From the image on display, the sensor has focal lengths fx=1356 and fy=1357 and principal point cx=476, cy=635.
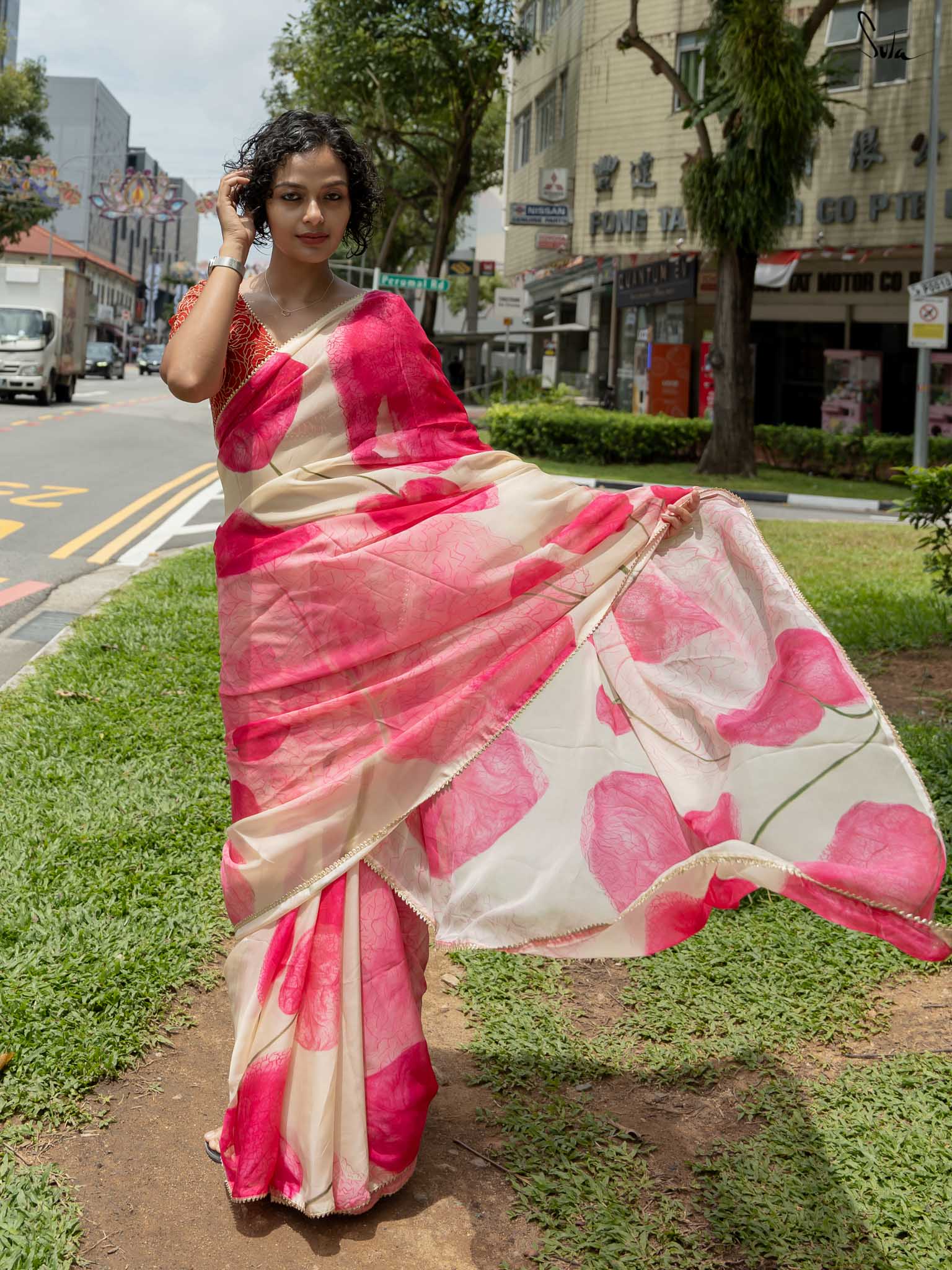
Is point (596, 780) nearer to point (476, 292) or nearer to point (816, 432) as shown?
point (816, 432)

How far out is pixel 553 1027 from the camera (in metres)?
3.32

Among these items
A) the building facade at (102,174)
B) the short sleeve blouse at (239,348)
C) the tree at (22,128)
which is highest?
the building facade at (102,174)

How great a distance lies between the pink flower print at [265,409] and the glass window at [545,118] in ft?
85.1

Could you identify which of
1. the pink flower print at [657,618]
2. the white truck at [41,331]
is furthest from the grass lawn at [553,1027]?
the white truck at [41,331]

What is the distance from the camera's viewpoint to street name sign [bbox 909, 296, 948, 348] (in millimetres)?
16953

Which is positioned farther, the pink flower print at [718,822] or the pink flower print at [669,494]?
the pink flower print at [669,494]

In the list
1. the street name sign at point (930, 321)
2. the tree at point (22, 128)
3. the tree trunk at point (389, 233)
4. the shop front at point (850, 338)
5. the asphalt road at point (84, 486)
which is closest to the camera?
the asphalt road at point (84, 486)

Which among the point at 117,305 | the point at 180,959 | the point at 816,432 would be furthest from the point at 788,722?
the point at 117,305

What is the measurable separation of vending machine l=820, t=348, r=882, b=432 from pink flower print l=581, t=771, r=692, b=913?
2099 cm

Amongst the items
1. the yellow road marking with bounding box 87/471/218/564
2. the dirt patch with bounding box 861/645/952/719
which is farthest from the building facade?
the dirt patch with bounding box 861/645/952/719

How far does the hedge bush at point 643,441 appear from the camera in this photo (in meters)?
19.7

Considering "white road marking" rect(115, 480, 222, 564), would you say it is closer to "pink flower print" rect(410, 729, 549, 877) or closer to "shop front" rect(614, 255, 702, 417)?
"pink flower print" rect(410, 729, 549, 877)

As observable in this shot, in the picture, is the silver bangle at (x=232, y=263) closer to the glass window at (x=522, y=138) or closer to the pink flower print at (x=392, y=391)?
the pink flower print at (x=392, y=391)

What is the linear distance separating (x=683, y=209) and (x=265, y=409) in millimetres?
20196
